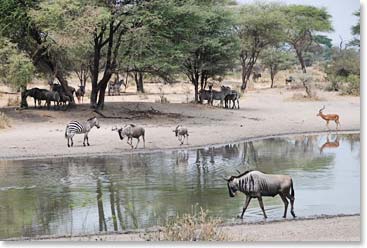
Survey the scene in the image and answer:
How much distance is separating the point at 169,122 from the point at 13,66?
3.89 metres

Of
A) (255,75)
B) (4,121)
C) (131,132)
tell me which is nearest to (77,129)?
(131,132)

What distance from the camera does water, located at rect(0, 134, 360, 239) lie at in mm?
7973

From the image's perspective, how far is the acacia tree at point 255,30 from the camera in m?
26.7

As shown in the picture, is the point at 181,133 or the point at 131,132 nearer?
the point at 131,132

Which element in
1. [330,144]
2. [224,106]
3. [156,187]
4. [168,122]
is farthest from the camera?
[224,106]

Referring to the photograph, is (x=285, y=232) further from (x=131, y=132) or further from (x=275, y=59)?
(x=275, y=59)

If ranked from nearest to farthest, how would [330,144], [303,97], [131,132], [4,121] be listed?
[131,132]
[330,144]
[4,121]
[303,97]

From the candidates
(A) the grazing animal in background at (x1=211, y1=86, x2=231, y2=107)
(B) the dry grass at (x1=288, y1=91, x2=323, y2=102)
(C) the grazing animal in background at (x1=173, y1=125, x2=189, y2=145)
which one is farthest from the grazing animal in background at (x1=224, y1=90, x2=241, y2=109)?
(C) the grazing animal in background at (x1=173, y1=125, x2=189, y2=145)

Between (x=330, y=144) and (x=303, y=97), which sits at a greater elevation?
(x=303, y=97)

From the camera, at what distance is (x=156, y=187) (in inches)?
394

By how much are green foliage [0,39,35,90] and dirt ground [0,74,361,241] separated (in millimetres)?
885

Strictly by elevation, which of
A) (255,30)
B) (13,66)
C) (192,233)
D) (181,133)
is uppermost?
(255,30)

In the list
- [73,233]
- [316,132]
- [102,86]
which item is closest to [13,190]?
[73,233]

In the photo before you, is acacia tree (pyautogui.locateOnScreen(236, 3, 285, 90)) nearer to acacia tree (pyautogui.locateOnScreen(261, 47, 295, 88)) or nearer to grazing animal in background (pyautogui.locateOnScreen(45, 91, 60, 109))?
acacia tree (pyautogui.locateOnScreen(261, 47, 295, 88))
